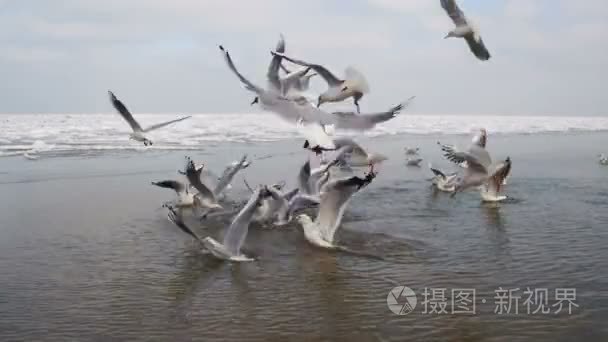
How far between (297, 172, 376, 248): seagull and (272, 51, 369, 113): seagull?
3.30 feet

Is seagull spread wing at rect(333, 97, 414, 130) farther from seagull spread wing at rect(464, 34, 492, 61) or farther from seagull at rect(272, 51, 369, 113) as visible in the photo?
seagull spread wing at rect(464, 34, 492, 61)

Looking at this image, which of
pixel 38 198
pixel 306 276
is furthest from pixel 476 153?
pixel 38 198

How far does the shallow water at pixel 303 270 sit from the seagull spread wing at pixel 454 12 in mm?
2710

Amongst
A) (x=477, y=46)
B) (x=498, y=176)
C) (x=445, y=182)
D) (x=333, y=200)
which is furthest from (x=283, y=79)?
(x=445, y=182)

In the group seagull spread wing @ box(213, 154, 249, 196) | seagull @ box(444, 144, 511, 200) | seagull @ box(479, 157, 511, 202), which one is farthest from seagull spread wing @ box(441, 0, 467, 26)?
seagull spread wing @ box(213, 154, 249, 196)

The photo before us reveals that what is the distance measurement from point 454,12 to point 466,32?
28 centimetres

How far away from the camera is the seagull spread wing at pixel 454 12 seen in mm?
6738

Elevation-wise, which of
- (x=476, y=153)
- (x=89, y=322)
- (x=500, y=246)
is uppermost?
(x=476, y=153)

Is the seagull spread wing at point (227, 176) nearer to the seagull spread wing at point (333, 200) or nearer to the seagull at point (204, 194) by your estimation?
the seagull at point (204, 194)

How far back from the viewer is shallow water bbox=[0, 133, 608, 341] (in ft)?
16.2

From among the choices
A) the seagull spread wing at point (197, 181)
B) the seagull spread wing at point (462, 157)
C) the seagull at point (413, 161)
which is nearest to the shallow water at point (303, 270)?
the seagull spread wing at point (197, 181)

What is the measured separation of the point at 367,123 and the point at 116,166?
12503 millimetres

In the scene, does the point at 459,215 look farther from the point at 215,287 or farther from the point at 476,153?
the point at 215,287

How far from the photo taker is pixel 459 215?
380 inches
